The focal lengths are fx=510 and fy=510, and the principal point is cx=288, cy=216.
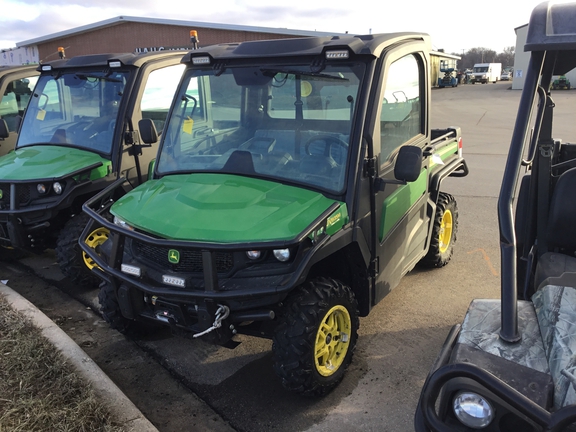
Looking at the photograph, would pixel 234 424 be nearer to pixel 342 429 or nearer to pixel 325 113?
pixel 342 429

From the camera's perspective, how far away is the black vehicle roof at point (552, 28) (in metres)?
2.16

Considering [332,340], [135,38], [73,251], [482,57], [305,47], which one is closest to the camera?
[332,340]

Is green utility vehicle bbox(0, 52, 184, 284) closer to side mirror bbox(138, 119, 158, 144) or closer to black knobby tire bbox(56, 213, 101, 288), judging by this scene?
black knobby tire bbox(56, 213, 101, 288)

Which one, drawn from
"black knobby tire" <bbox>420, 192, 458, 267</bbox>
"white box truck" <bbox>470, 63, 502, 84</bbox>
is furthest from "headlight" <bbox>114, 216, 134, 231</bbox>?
"white box truck" <bbox>470, 63, 502, 84</bbox>

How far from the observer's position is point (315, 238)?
297 centimetres

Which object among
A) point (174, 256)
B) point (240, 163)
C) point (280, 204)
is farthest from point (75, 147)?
point (280, 204)

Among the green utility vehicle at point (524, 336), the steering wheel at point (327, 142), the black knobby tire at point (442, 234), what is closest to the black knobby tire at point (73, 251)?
the steering wheel at point (327, 142)

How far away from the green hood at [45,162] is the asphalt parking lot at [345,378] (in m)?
1.20

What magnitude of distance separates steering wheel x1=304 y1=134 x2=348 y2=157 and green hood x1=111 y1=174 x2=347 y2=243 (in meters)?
0.30

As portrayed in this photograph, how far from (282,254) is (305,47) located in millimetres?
1476

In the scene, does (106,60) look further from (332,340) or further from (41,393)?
(332,340)

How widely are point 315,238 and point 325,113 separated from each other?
957mm

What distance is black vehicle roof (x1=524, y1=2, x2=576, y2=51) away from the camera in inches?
85.1

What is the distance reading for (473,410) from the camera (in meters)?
1.88
